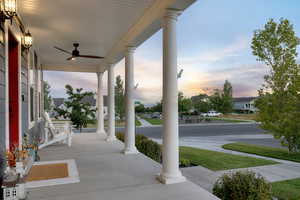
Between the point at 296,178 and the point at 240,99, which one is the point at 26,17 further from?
the point at 240,99


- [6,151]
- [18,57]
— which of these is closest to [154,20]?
[18,57]

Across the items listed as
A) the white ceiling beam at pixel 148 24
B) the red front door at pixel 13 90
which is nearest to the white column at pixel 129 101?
the white ceiling beam at pixel 148 24

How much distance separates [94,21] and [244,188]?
3.85 metres

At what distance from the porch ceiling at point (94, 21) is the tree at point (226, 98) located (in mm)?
25703

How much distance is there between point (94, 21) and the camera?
12.8ft

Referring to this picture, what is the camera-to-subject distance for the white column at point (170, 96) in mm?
2941

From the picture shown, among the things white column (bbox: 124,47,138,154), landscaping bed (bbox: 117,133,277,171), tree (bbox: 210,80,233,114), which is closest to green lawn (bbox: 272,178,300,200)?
landscaping bed (bbox: 117,133,277,171)

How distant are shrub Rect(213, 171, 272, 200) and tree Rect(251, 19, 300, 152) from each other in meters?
4.93

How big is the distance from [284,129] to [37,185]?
724 centimetres

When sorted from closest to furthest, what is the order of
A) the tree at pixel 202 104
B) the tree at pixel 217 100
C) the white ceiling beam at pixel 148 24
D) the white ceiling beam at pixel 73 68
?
the white ceiling beam at pixel 148 24
the white ceiling beam at pixel 73 68
the tree at pixel 217 100
the tree at pixel 202 104

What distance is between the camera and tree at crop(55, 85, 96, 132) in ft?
29.9

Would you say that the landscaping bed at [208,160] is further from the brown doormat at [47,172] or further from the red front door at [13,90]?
the red front door at [13,90]

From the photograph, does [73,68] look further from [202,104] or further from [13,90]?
[202,104]

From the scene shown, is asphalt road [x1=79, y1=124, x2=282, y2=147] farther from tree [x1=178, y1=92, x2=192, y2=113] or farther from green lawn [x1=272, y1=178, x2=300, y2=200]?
tree [x1=178, y1=92, x2=192, y2=113]
